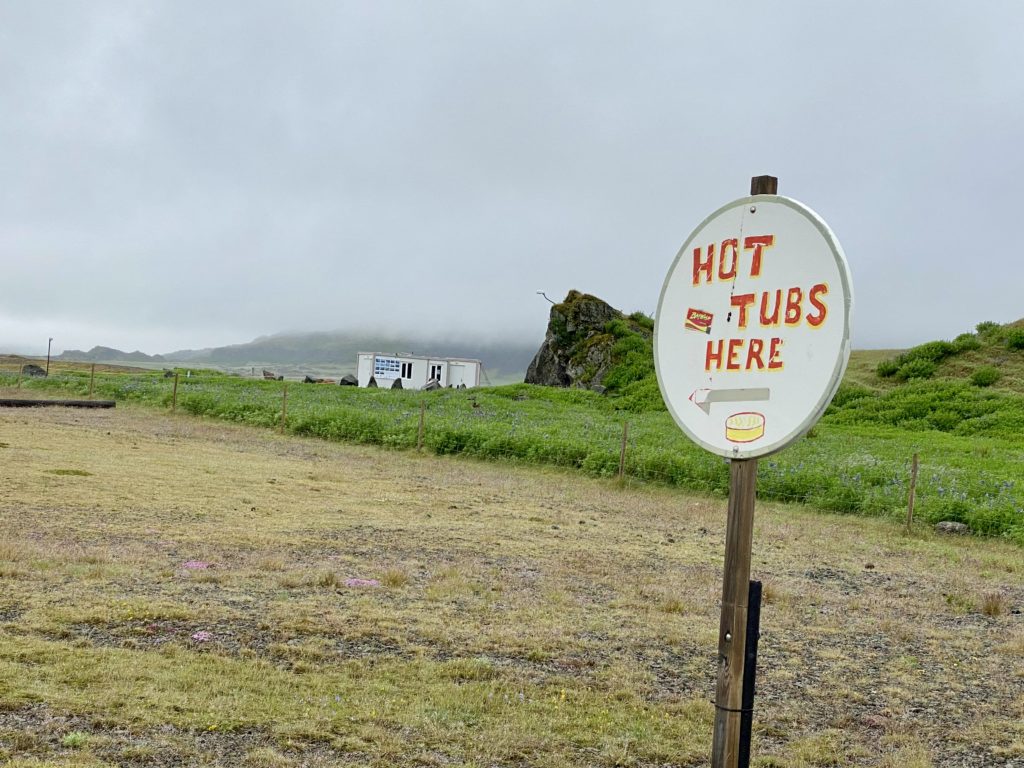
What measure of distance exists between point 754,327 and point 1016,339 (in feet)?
110

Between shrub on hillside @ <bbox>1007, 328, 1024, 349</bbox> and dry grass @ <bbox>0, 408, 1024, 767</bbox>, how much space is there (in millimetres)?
21408

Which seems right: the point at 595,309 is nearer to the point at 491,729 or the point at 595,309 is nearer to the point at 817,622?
the point at 817,622

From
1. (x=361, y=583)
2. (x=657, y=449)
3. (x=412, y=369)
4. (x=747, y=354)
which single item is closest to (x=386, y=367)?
(x=412, y=369)

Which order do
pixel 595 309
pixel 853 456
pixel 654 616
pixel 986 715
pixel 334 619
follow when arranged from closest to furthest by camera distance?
pixel 986 715, pixel 334 619, pixel 654 616, pixel 853 456, pixel 595 309

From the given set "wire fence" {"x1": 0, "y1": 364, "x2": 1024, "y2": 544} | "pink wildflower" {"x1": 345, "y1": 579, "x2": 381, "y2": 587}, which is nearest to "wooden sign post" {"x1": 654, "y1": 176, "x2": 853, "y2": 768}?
"pink wildflower" {"x1": 345, "y1": 579, "x2": 381, "y2": 587}

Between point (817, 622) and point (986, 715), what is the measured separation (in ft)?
8.08

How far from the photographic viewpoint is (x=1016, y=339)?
32406 millimetres

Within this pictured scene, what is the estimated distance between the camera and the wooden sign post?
10.6 feet

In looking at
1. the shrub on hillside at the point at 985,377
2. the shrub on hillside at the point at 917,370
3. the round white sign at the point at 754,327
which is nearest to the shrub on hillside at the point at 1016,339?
the shrub on hillside at the point at 985,377

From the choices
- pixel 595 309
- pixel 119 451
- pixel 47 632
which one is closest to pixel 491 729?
pixel 47 632

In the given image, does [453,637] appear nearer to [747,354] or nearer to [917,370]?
[747,354]

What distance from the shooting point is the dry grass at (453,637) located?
511 centimetres

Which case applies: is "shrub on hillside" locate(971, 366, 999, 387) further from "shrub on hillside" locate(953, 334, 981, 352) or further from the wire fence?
the wire fence

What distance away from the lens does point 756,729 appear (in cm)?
563
